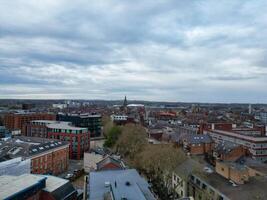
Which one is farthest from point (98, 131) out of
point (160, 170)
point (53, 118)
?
point (160, 170)

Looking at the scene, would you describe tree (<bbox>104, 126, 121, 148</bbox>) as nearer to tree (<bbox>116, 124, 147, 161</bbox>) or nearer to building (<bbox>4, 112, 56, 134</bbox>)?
tree (<bbox>116, 124, 147, 161</bbox>)

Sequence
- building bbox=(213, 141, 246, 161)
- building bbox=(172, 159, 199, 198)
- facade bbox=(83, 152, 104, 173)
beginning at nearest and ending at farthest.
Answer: building bbox=(172, 159, 199, 198) → facade bbox=(83, 152, 104, 173) → building bbox=(213, 141, 246, 161)

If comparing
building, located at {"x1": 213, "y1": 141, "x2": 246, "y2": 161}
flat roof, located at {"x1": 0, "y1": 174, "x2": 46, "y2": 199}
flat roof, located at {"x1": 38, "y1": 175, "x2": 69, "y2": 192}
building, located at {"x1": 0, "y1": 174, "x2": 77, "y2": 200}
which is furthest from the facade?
building, located at {"x1": 213, "y1": 141, "x2": 246, "y2": 161}

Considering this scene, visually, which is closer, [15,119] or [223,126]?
[223,126]

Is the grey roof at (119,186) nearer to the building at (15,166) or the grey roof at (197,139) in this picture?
the building at (15,166)

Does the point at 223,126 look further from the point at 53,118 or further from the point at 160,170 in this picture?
the point at 53,118

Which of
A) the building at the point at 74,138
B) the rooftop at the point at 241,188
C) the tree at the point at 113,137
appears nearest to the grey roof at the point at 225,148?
the rooftop at the point at 241,188

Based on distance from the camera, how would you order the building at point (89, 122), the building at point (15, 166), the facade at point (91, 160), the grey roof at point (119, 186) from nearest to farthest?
the grey roof at point (119, 186)
the building at point (15, 166)
the facade at point (91, 160)
the building at point (89, 122)
